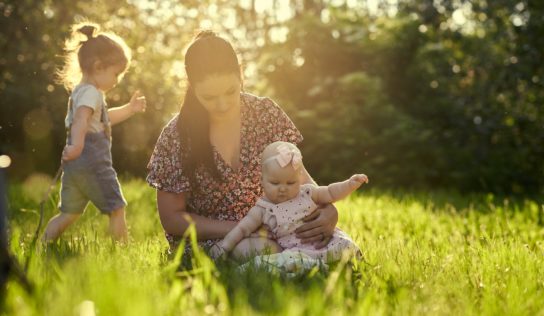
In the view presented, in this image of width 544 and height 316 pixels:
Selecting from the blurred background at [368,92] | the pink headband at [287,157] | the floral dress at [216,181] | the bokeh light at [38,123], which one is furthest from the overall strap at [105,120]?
the bokeh light at [38,123]

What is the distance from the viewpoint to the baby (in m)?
3.24

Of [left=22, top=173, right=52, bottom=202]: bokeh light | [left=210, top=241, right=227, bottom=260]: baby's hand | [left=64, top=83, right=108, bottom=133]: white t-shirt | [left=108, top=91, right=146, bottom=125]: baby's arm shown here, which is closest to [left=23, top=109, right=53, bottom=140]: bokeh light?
[left=22, top=173, right=52, bottom=202]: bokeh light

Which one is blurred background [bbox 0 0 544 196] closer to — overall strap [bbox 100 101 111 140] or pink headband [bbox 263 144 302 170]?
overall strap [bbox 100 101 111 140]

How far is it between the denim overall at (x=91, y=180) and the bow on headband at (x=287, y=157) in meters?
1.81

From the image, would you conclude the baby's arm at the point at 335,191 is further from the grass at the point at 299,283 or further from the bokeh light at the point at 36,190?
the bokeh light at the point at 36,190

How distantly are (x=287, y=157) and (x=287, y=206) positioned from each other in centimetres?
28

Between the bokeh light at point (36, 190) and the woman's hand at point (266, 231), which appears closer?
the woman's hand at point (266, 231)

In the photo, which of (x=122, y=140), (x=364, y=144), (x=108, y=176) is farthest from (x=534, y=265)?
(x=122, y=140)

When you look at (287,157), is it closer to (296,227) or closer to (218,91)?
(296,227)

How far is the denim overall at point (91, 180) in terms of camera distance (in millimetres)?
4527

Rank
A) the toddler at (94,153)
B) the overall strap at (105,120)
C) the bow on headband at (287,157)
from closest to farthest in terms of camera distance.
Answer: the bow on headband at (287,157), the toddler at (94,153), the overall strap at (105,120)

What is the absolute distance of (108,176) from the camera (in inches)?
181

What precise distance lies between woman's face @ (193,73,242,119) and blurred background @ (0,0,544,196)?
594 centimetres

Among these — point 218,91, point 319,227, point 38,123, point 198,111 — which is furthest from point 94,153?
point 38,123
